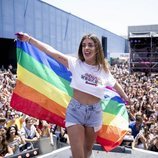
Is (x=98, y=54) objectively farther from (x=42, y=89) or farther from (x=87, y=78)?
(x=42, y=89)

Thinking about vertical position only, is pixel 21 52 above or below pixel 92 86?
above

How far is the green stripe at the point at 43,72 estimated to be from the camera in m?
3.93

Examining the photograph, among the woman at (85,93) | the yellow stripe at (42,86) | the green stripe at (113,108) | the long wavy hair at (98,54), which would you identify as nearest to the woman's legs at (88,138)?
the woman at (85,93)

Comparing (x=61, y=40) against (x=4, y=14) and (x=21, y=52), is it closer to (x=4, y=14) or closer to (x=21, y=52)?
(x=4, y=14)

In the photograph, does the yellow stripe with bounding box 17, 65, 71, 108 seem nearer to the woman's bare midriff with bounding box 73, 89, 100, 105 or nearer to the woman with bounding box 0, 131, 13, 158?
the woman's bare midriff with bounding box 73, 89, 100, 105

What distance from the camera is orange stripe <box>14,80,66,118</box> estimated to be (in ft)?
12.6

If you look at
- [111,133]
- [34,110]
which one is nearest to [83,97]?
[34,110]

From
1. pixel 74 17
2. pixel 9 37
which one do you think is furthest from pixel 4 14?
pixel 74 17

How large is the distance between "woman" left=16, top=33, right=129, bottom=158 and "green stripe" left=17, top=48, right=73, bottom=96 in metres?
1.09

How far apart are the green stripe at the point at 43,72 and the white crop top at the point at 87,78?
1125mm

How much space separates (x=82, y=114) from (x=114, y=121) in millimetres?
1605

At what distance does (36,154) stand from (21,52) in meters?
1.29

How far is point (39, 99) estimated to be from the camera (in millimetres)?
3916

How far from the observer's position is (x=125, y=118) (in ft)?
14.7
